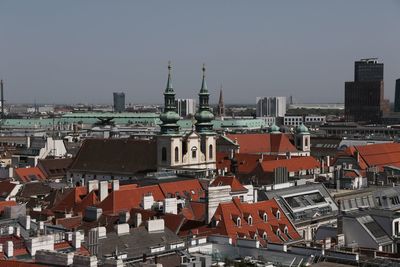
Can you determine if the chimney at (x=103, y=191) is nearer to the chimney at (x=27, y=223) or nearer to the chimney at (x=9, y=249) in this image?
the chimney at (x=27, y=223)

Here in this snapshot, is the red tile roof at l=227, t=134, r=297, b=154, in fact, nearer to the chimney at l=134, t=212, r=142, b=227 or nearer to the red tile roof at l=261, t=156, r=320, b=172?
Answer: the red tile roof at l=261, t=156, r=320, b=172

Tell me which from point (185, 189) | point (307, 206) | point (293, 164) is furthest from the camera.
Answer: point (293, 164)

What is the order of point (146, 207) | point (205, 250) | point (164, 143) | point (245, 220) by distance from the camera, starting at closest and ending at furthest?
point (205, 250), point (245, 220), point (146, 207), point (164, 143)

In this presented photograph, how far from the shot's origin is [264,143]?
405 feet

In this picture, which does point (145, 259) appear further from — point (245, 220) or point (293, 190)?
point (293, 190)

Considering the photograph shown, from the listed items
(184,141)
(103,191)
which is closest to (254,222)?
(103,191)

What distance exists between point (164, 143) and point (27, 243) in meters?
55.0

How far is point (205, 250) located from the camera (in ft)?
141

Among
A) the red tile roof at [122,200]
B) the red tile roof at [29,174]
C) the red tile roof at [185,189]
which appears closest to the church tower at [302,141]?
the red tile roof at [29,174]

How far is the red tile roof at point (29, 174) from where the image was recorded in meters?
88.4

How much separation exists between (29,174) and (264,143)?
43637 millimetres

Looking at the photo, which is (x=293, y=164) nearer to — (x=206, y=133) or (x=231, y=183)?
(x=206, y=133)

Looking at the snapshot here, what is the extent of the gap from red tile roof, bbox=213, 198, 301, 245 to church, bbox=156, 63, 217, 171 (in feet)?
121

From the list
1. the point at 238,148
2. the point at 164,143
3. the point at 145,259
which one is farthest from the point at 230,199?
the point at 238,148
